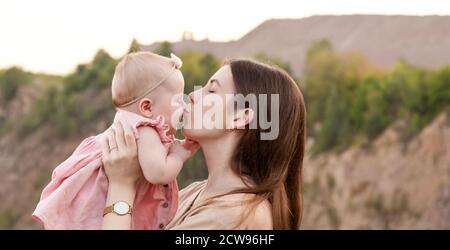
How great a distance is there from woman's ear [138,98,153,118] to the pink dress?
0.08ft

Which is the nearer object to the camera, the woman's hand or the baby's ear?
the woman's hand

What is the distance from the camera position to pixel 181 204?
206 cm

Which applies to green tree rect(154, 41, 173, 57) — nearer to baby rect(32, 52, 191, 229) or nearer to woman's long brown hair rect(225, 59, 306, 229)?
baby rect(32, 52, 191, 229)

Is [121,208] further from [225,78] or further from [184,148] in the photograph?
[225,78]

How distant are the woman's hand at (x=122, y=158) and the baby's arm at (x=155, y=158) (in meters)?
0.02

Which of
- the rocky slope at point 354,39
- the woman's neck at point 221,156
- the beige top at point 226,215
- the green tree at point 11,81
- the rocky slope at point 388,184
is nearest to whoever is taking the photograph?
the beige top at point 226,215

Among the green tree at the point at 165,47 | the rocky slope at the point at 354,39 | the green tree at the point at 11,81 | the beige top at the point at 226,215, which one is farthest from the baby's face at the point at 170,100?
the green tree at the point at 11,81

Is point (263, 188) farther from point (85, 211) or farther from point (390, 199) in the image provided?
point (390, 199)

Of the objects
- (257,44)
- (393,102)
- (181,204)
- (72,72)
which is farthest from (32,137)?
(181,204)

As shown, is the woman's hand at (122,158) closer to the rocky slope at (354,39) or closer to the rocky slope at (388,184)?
the rocky slope at (388,184)

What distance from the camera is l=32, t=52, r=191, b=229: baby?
6.46ft

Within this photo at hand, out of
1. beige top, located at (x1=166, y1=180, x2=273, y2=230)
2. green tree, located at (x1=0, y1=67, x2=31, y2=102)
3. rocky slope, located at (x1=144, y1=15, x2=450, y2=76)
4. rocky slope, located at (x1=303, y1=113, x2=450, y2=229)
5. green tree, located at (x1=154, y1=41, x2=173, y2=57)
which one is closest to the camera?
beige top, located at (x1=166, y1=180, x2=273, y2=230)

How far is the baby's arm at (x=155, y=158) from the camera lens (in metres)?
1.93

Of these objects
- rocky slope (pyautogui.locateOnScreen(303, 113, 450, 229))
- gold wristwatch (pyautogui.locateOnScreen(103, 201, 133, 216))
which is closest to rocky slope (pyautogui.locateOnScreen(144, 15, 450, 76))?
rocky slope (pyautogui.locateOnScreen(303, 113, 450, 229))
